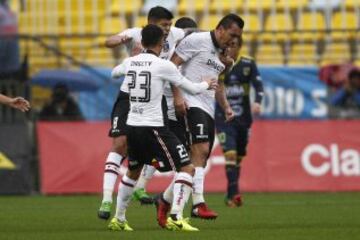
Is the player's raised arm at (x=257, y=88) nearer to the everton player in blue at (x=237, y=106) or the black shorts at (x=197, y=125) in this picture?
the everton player in blue at (x=237, y=106)

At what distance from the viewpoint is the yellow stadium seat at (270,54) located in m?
25.3

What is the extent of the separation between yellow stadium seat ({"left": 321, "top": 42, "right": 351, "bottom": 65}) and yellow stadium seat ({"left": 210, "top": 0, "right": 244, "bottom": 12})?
9.92ft

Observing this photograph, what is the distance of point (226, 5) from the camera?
90.9 ft

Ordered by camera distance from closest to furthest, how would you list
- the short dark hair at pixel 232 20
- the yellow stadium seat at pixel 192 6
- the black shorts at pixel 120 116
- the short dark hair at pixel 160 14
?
the black shorts at pixel 120 116 < the short dark hair at pixel 232 20 < the short dark hair at pixel 160 14 < the yellow stadium seat at pixel 192 6

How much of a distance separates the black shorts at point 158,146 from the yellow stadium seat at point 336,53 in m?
12.5

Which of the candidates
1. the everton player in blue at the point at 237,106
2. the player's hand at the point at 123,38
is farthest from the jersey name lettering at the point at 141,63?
the everton player in blue at the point at 237,106

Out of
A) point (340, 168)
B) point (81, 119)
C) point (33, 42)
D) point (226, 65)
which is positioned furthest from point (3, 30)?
point (226, 65)

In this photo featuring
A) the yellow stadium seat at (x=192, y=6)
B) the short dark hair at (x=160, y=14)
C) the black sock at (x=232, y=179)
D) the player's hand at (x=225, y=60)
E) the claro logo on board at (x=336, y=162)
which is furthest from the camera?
the yellow stadium seat at (x=192, y=6)

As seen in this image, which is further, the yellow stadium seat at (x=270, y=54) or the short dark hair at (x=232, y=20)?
the yellow stadium seat at (x=270, y=54)

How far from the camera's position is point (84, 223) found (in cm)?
1441

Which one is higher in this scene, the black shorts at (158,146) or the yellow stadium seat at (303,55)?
the black shorts at (158,146)

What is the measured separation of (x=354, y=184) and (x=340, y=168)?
14.9 inches

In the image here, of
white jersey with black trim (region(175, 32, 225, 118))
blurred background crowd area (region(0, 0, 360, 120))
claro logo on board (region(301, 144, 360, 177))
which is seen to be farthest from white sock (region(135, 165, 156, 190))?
blurred background crowd area (region(0, 0, 360, 120))

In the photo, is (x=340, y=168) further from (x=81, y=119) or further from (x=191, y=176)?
(x=191, y=176)
